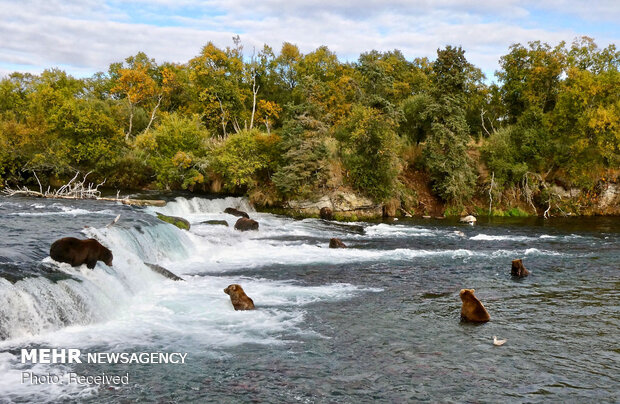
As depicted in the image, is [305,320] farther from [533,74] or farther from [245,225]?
[533,74]

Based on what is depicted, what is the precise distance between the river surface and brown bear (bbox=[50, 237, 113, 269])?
277 millimetres

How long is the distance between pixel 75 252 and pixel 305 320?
7018mm

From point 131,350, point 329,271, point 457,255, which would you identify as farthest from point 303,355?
point 457,255

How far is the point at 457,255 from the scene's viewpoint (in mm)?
22484

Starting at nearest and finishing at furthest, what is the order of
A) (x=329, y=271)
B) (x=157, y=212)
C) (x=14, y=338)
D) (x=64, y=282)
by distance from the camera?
1. (x=14, y=338)
2. (x=64, y=282)
3. (x=329, y=271)
4. (x=157, y=212)

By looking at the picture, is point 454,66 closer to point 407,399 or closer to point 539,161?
point 539,161

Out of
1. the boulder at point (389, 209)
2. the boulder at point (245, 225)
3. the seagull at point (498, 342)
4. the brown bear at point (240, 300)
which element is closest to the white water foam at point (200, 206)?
the boulder at point (245, 225)

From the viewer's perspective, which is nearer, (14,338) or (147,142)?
(14,338)

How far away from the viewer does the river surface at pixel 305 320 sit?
911cm

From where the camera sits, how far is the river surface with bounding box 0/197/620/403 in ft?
29.9

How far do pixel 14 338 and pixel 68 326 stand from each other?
4.16 feet

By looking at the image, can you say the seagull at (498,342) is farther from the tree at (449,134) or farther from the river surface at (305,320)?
the tree at (449,134)

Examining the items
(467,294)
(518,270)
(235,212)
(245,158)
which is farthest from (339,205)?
(467,294)

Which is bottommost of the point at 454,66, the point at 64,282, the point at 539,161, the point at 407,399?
the point at 407,399
